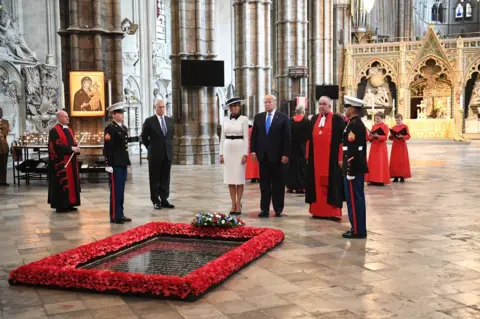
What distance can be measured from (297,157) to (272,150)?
10.7 ft

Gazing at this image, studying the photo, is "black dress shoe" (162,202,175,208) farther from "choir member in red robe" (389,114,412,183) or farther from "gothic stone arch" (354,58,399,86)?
"gothic stone arch" (354,58,399,86)

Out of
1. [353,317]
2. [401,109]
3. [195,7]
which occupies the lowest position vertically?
[353,317]

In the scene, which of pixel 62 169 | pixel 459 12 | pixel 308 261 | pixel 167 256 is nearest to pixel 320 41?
pixel 62 169

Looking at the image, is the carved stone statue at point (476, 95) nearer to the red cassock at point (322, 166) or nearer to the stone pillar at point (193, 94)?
the stone pillar at point (193, 94)

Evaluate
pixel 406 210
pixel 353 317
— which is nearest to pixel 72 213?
pixel 406 210

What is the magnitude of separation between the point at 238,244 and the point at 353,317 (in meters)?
2.42

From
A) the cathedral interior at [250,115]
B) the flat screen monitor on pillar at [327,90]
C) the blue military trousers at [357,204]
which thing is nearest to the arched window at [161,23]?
the cathedral interior at [250,115]

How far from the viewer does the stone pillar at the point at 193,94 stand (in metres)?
18.1

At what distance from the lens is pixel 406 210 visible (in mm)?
8773

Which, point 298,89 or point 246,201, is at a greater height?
point 298,89

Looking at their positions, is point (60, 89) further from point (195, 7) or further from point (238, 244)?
point (238, 244)

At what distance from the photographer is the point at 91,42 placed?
13.0 meters

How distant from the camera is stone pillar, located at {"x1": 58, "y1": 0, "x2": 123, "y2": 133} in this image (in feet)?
42.1

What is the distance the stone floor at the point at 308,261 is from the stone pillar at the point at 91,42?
133 inches
